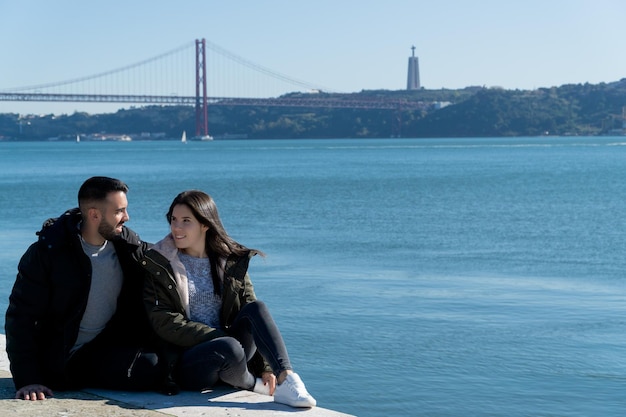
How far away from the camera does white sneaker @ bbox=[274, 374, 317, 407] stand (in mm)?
3561

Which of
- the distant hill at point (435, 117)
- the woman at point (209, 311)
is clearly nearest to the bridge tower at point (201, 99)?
the distant hill at point (435, 117)

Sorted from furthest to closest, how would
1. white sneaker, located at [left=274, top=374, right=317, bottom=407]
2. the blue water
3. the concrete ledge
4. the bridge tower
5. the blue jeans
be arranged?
the bridge tower → the blue water → the blue jeans → white sneaker, located at [left=274, top=374, right=317, bottom=407] → the concrete ledge

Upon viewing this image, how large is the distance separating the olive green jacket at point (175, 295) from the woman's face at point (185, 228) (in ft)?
0.14

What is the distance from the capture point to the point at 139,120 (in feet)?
354

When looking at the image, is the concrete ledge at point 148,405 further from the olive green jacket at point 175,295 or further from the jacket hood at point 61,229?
the jacket hood at point 61,229

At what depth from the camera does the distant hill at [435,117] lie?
96562 millimetres

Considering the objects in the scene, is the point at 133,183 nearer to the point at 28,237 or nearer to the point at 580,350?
the point at 28,237

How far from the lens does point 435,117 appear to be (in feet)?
315

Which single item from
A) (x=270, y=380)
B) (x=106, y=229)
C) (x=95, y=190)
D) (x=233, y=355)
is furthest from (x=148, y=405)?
(x=95, y=190)

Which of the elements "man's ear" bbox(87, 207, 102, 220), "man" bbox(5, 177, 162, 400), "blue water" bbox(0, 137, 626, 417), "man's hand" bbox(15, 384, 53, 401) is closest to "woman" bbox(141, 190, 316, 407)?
"man" bbox(5, 177, 162, 400)

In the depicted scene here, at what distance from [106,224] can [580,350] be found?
4160 millimetres

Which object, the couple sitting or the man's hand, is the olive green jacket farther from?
the man's hand

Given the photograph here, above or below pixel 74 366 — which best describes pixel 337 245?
below

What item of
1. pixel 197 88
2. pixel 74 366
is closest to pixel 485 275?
pixel 74 366
